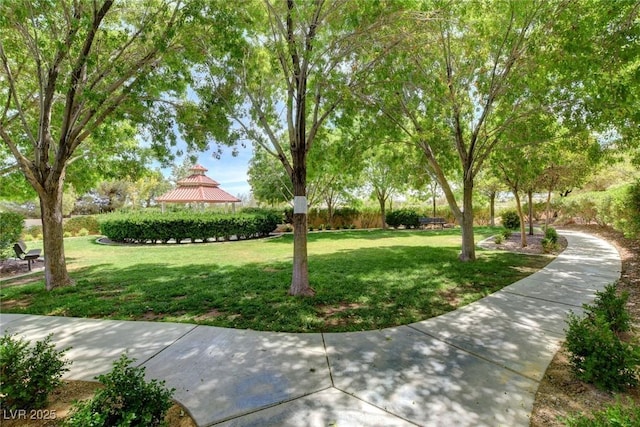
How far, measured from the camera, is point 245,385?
8.32ft

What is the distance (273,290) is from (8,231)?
8281 millimetres

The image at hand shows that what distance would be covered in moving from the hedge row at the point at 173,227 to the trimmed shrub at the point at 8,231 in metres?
4.80

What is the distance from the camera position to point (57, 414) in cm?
220

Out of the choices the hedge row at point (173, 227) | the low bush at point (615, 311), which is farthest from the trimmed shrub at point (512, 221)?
the low bush at point (615, 311)

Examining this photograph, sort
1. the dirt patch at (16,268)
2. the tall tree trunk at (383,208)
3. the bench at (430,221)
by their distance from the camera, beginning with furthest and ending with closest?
the tall tree trunk at (383,208) < the bench at (430,221) < the dirt patch at (16,268)

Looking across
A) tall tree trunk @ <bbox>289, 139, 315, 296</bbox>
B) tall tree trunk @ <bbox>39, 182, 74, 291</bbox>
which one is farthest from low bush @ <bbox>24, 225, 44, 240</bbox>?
tall tree trunk @ <bbox>289, 139, 315, 296</bbox>

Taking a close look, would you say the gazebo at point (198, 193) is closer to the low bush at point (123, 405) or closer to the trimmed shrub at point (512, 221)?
the trimmed shrub at point (512, 221)

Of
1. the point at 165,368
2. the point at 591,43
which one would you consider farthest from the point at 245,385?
the point at 591,43

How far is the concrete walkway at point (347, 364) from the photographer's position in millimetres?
2197

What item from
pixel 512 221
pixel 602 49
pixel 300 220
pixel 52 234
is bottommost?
pixel 512 221

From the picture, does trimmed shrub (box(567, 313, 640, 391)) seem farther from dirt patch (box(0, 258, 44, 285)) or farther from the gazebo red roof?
the gazebo red roof

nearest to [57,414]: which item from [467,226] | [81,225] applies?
[467,226]

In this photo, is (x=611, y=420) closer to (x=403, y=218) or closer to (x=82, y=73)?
(x=82, y=73)

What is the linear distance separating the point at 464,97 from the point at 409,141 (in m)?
1.71
